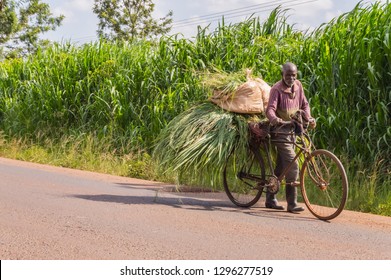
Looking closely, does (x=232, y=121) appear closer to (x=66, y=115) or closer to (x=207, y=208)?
(x=207, y=208)

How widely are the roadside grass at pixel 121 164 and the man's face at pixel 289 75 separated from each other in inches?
62.7

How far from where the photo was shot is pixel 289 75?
309 inches

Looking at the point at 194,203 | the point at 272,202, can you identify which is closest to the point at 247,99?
the point at 272,202

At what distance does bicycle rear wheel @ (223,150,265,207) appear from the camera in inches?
333

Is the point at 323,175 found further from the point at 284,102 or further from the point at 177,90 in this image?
the point at 177,90

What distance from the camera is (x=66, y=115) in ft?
53.9

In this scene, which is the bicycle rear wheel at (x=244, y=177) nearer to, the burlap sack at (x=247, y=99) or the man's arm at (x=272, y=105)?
the burlap sack at (x=247, y=99)

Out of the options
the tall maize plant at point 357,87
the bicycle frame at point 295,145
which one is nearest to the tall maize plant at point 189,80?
the tall maize plant at point 357,87

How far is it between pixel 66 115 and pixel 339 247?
11.2 meters

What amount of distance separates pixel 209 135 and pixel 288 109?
1.02 m

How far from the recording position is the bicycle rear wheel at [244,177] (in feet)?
27.8

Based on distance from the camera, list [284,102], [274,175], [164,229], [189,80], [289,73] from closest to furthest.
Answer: [164,229]
[289,73]
[284,102]
[274,175]
[189,80]

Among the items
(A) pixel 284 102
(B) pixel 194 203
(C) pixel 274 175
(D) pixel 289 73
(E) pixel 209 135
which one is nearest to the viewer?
(D) pixel 289 73

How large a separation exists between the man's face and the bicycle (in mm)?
455
